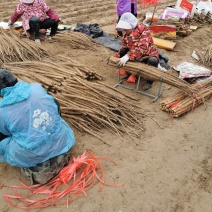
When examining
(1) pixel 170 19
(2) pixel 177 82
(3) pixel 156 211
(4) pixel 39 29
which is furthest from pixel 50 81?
(1) pixel 170 19

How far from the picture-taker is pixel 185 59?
20.0 feet

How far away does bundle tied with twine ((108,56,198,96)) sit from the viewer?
4.18 metres

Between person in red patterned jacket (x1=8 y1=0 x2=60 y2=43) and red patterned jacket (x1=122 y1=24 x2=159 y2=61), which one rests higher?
red patterned jacket (x1=122 y1=24 x2=159 y2=61)

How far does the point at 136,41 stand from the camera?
4566 millimetres

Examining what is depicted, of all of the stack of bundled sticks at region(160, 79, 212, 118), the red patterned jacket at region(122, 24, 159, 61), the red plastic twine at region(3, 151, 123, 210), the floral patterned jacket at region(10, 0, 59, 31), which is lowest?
the red plastic twine at region(3, 151, 123, 210)

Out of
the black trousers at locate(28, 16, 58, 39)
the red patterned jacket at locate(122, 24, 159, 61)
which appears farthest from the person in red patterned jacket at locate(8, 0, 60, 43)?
the red patterned jacket at locate(122, 24, 159, 61)

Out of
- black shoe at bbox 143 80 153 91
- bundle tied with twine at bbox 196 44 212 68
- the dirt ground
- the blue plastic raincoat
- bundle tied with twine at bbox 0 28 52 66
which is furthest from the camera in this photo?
bundle tied with twine at bbox 196 44 212 68

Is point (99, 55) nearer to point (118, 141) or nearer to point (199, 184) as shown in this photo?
point (118, 141)

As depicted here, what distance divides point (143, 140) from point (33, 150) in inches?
60.2

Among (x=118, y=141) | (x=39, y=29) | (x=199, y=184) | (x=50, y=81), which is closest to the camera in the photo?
(x=199, y=184)

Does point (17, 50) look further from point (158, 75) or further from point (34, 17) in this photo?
point (158, 75)

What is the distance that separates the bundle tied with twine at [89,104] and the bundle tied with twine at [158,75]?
1.63 ft

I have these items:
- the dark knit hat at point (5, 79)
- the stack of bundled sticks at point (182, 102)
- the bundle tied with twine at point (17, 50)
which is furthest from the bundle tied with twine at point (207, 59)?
the dark knit hat at point (5, 79)

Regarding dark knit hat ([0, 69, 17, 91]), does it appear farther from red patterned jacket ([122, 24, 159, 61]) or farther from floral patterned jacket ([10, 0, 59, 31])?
floral patterned jacket ([10, 0, 59, 31])
